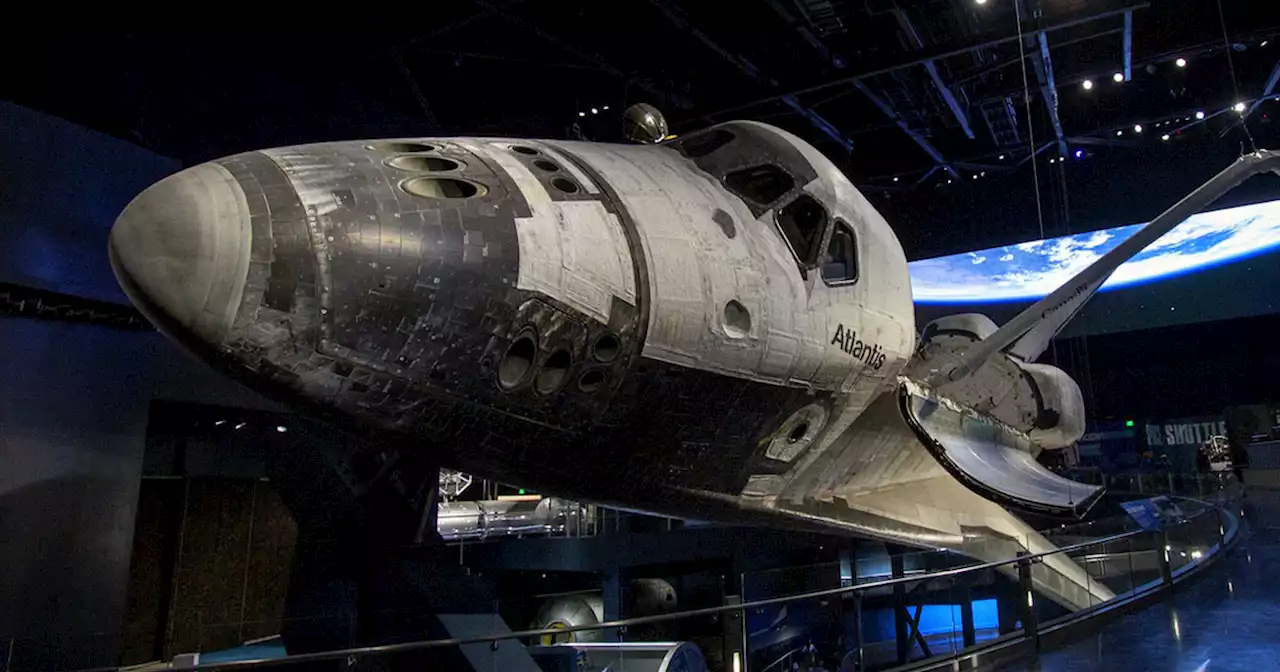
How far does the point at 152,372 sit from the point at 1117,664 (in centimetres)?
864

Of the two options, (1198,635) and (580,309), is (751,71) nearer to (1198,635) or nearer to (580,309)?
(1198,635)

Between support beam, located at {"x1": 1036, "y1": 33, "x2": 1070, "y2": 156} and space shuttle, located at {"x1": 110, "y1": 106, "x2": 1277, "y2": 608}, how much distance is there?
7.16 meters

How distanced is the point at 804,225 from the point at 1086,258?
1488 centimetres

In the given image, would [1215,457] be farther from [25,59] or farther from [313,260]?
[25,59]

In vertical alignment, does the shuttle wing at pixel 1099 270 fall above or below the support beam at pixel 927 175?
below

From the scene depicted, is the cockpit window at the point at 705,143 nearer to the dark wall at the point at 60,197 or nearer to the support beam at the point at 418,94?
the dark wall at the point at 60,197

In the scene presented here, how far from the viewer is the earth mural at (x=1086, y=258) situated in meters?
15.3

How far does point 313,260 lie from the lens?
2545 millimetres

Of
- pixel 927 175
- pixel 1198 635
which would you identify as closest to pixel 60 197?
pixel 1198 635

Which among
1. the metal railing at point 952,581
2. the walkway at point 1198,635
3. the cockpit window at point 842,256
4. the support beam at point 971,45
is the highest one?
the support beam at point 971,45

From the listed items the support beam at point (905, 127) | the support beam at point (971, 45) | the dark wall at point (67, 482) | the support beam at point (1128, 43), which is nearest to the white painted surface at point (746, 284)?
the dark wall at point (67, 482)

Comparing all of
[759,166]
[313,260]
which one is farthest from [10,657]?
[759,166]

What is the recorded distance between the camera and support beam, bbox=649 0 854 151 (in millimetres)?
10188

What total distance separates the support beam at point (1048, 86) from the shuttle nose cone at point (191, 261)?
1147cm
